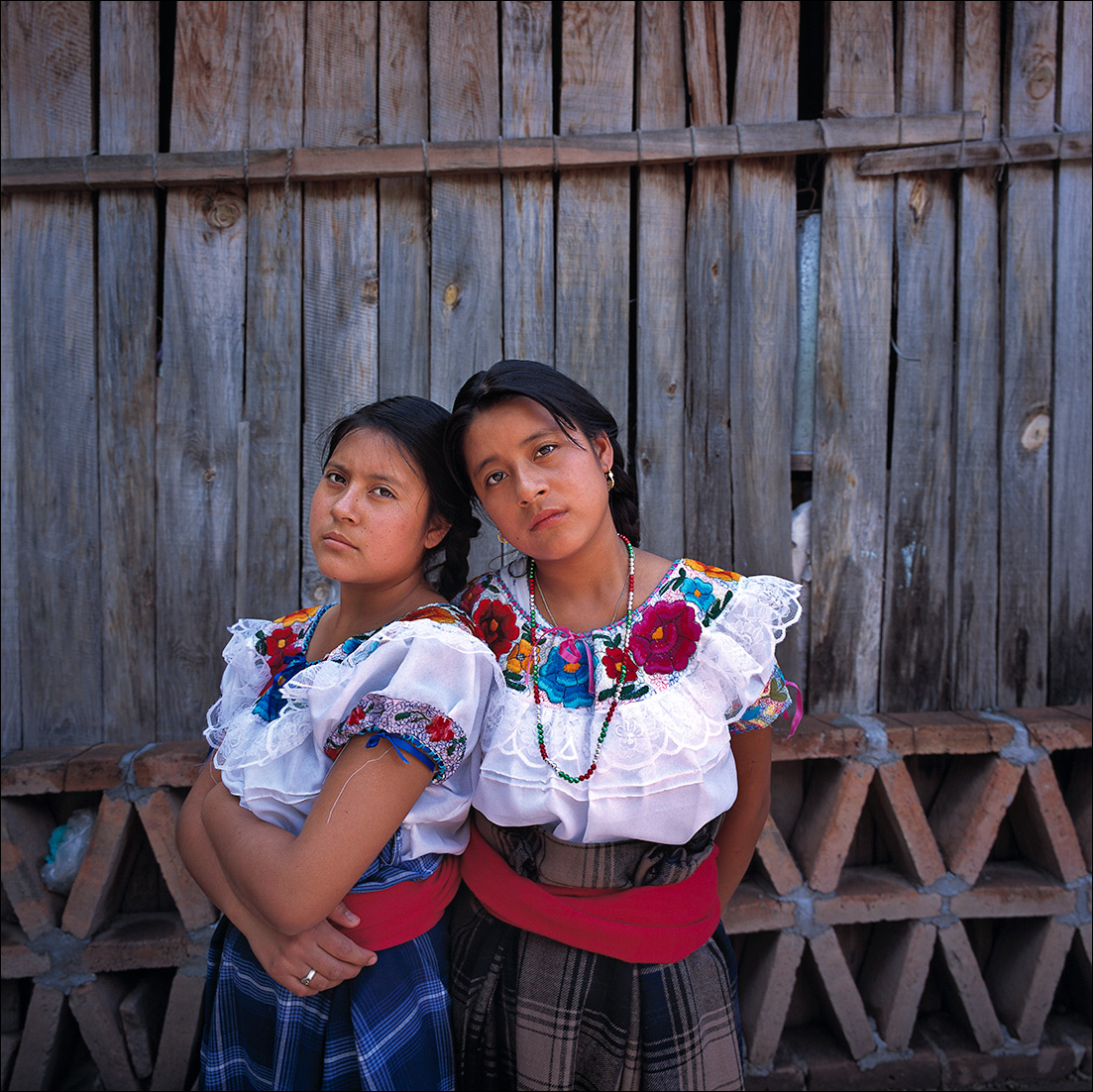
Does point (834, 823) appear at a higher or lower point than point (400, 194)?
lower

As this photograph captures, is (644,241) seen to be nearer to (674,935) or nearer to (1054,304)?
(1054,304)

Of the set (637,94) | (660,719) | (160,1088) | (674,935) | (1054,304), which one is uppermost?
(637,94)

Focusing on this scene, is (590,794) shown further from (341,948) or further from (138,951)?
(138,951)

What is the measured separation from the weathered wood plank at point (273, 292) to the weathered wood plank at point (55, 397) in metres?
0.48

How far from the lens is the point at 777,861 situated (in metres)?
2.15

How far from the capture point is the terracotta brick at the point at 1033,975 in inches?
86.7

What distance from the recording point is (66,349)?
2.13 m

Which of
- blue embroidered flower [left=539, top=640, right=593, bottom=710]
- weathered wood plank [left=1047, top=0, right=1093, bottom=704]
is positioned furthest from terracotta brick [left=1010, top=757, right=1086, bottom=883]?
blue embroidered flower [left=539, top=640, right=593, bottom=710]

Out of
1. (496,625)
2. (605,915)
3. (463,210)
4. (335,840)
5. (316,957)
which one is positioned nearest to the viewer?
(335,840)

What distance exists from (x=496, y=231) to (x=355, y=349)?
0.55 metres

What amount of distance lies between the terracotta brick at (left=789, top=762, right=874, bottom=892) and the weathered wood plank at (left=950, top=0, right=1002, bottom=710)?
0.63 meters

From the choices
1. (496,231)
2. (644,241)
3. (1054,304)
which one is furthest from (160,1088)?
(1054,304)

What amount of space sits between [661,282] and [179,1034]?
262 cm

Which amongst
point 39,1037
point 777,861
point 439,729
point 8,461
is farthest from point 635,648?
point 39,1037
